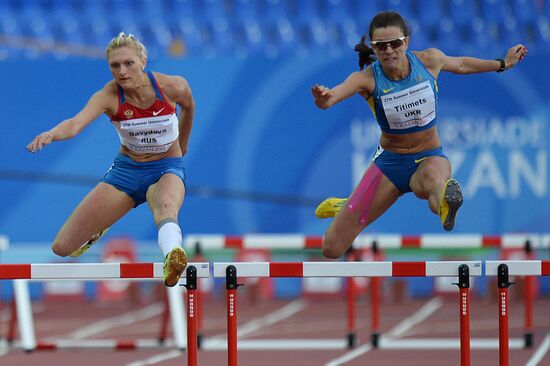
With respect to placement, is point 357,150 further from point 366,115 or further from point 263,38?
point 263,38

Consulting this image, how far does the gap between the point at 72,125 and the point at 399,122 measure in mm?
2055

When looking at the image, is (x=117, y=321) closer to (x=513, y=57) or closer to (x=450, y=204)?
(x=513, y=57)

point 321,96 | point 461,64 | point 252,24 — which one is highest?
point 252,24

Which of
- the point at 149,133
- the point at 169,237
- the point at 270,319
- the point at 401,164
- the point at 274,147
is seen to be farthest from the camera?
the point at 274,147

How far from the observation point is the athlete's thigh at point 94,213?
7.71 meters

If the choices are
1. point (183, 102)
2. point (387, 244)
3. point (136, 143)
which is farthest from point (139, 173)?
point (387, 244)

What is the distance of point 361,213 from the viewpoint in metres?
8.01

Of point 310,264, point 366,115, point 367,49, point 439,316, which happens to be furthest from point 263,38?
point 310,264

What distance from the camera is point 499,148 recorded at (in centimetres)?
1439

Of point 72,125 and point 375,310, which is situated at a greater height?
point 72,125

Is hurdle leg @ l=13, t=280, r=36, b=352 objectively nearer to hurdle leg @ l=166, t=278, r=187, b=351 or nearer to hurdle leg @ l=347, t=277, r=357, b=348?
hurdle leg @ l=166, t=278, r=187, b=351

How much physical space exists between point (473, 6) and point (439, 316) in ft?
13.2

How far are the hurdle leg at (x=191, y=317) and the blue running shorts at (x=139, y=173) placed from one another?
89 cm

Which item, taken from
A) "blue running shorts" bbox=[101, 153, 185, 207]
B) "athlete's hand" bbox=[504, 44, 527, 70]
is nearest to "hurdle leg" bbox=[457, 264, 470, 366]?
"athlete's hand" bbox=[504, 44, 527, 70]
